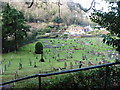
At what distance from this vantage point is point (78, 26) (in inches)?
184

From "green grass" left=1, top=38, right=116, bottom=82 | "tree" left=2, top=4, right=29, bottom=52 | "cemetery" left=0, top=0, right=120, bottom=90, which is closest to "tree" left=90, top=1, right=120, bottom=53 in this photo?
"cemetery" left=0, top=0, right=120, bottom=90

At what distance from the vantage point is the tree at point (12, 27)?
3975mm

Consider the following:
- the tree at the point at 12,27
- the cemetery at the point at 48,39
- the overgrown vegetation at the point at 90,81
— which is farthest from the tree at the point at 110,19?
the tree at the point at 12,27

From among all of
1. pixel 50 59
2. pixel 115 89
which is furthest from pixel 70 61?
pixel 115 89

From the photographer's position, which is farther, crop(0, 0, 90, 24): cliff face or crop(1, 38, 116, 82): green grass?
crop(0, 0, 90, 24): cliff face

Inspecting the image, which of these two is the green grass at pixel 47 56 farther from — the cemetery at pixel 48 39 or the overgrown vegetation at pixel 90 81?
the overgrown vegetation at pixel 90 81

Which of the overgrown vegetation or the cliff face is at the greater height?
the cliff face

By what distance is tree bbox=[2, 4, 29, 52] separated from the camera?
3975 millimetres

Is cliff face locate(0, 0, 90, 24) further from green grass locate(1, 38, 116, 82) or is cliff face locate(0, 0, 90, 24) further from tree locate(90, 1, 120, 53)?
tree locate(90, 1, 120, 53)

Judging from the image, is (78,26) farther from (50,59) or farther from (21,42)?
(21,42)

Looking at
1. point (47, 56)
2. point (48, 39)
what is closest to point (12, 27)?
point (48, 39)

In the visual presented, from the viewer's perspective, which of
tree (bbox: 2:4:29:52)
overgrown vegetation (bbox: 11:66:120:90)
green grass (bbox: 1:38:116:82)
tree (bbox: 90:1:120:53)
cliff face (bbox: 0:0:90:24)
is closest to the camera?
overgrown vegetation (bbox: 11:66:120:90)

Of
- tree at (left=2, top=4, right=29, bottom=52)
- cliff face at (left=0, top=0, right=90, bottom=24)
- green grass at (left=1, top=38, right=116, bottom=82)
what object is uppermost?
cliff face at (left=0, top=0, right=90, bottom=24)

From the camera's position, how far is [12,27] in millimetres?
4270
